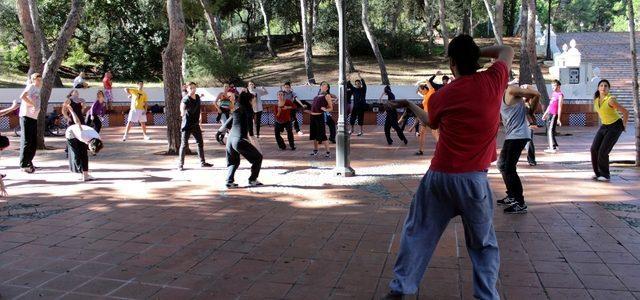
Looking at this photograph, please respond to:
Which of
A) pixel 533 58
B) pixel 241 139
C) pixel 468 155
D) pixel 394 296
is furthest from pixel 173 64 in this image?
pixel 533 58

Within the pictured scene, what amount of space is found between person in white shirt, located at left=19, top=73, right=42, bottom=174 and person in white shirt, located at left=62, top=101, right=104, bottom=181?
53.6 inches

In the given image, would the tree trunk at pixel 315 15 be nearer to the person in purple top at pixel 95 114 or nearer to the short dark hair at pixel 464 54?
the person in purple top at pixel 95 114

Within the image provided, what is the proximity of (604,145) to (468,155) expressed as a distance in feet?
20.3

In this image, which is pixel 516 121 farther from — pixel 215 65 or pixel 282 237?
pixel 215 65

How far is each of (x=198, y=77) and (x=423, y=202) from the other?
76.7ft

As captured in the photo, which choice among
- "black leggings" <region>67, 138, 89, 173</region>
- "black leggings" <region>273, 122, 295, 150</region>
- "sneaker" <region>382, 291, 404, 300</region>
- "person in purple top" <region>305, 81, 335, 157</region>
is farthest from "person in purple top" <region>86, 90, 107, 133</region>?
"sneaker" <region>382, 291, 404, 300</region>

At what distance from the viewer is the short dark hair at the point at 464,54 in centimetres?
364

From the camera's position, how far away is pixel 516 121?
739cm

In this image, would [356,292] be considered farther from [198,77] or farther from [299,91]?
[198,77]

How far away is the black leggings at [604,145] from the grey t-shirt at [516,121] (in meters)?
2.11

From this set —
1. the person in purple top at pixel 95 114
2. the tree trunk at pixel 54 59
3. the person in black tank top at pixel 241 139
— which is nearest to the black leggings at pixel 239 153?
the person in black tank top at pixel 241 139

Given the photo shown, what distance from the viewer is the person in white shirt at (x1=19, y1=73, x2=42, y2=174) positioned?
10503 millimetres

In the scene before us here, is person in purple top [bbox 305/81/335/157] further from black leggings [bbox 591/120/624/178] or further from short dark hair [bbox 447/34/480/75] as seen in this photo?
short dark hair [bbox 447/34/480/75]

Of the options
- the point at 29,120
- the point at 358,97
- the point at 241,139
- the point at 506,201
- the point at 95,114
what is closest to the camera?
the point at 506,201
